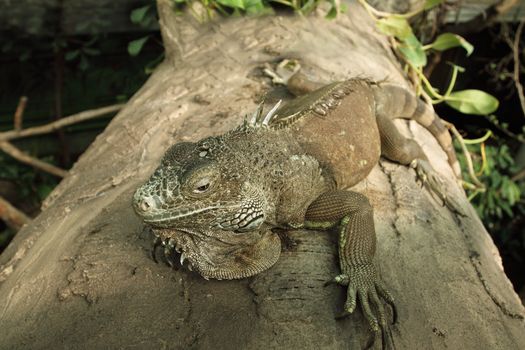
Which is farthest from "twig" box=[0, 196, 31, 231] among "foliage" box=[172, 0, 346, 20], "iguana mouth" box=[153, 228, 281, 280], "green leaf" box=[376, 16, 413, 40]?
"green leaf" box=[376, 16, 413, 40]

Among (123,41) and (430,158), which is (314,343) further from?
(123,41)

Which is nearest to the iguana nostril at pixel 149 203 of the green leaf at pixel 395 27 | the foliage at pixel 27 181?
the green leaf at pixel 395 27

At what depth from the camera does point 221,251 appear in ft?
5.48

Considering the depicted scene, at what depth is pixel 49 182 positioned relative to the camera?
455 cm

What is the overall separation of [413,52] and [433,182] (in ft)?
4.76

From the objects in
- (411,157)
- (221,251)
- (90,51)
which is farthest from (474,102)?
(90,51)

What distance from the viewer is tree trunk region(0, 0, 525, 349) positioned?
1.43m

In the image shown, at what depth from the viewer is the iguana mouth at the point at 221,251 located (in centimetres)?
158

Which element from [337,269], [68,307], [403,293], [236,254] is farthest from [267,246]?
[68,307]

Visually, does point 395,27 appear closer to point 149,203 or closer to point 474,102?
point 474,102

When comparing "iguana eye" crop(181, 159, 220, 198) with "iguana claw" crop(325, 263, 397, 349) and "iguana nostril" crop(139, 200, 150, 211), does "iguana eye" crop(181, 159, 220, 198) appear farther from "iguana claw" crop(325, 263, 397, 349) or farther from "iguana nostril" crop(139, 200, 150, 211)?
"iguana claw" crop(325, 263, 397, 349)

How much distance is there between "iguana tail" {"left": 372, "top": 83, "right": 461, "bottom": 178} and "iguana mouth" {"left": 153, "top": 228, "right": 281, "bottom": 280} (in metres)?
1.32

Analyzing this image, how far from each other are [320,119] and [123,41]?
366 centimetres

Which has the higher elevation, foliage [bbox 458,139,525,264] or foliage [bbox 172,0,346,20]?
foliage [bbox 172,0,346,20]
